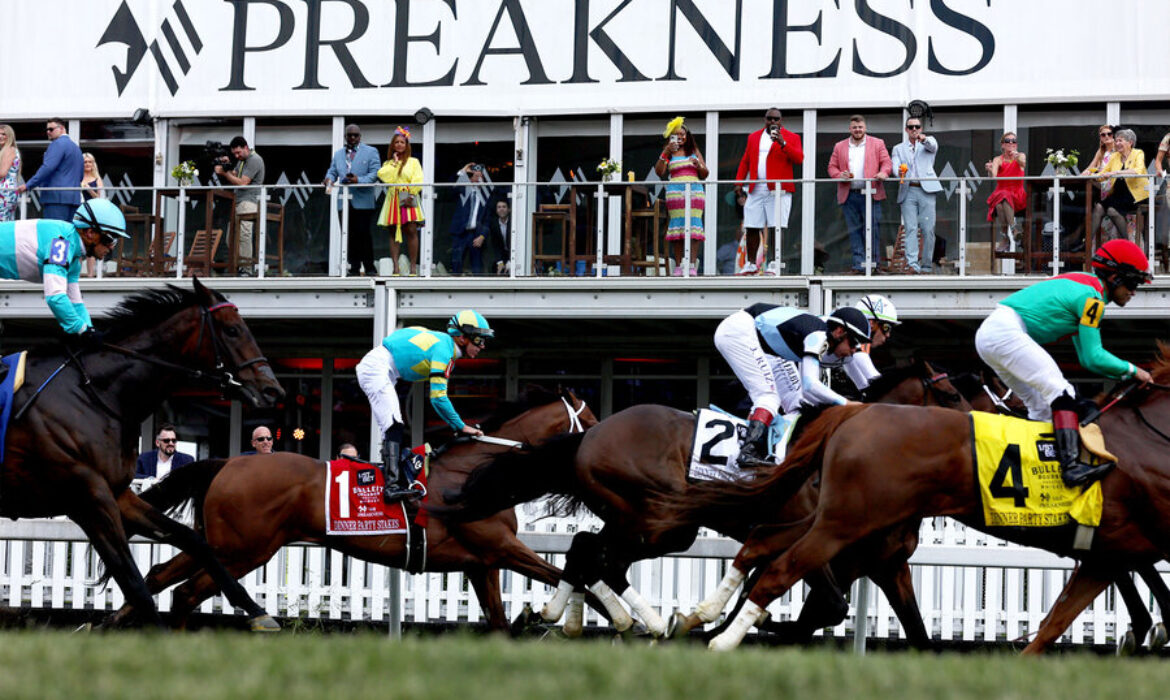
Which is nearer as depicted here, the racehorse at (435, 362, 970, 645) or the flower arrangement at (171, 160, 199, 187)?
the racehorse at (435, 362, 970, 645)

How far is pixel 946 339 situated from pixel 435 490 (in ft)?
33.2

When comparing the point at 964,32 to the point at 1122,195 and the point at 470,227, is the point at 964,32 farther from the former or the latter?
the point at 470,227

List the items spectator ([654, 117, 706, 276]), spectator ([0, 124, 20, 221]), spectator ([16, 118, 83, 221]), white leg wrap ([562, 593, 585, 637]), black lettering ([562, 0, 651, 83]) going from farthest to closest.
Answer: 1. black lettering ([562, 0, 651, 83])
2. spectator ([16, 118, 83, 221])
3. spectator ([0, 124, 20, 221])
4. spectator ([654, 117, 706, 276])
5. white leg wrap ([562, 593, 585, 637])

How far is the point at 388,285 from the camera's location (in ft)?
52.1

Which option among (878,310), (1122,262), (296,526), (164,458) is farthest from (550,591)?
(1122,262)

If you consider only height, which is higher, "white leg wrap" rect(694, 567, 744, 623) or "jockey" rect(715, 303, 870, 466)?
"jockey" rect(715, 303, 870, 466)

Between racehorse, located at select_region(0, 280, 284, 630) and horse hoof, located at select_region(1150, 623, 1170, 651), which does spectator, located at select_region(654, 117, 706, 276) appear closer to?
racehorse, located at select_region(0, 280, 284, 630)

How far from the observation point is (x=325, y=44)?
1869 cm

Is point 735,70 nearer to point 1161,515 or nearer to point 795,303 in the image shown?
point 795,303

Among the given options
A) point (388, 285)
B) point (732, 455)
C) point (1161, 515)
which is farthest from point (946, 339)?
point (1161, 515)

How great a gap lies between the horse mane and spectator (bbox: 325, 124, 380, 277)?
23.0ft

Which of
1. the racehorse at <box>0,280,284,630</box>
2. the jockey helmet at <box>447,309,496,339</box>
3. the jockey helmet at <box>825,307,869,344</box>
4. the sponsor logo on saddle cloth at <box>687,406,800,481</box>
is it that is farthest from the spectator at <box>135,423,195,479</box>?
the jockey helmet at <box>825,307,869,344</box>

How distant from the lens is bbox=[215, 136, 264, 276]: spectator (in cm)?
1571

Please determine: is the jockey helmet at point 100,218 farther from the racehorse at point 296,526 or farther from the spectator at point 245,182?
the spectator at point 245,182
